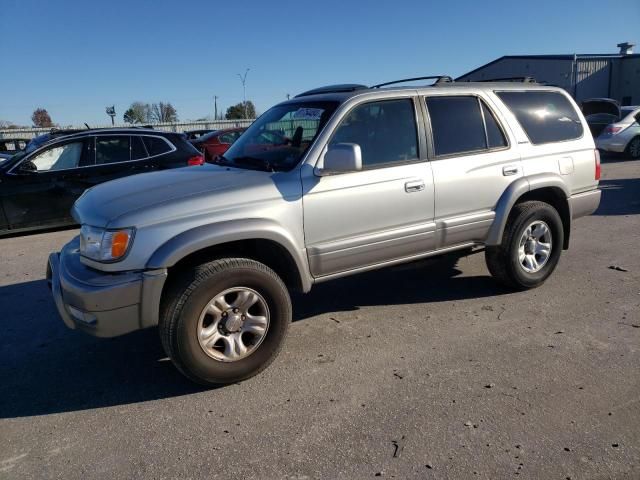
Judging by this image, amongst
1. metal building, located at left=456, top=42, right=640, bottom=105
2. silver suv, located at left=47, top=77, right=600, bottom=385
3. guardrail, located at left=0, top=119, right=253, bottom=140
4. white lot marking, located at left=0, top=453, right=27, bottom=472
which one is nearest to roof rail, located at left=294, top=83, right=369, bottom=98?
silver suv, located at left=47, top=77, right=600, bottom=385

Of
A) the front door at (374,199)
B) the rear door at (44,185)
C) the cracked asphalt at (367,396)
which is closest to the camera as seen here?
the cracked asphalt at (367,396)

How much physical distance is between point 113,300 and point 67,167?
19.4ft

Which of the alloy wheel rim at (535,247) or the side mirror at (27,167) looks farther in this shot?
the side mirror at (27,167)

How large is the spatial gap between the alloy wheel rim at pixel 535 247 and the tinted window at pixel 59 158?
674 cm

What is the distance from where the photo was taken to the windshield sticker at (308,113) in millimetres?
3947

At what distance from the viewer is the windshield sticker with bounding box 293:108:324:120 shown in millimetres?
3947

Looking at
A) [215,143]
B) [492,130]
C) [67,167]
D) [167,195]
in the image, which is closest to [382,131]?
[492,130]

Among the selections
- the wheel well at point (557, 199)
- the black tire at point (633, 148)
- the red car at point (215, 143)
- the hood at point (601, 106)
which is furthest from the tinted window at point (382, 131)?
the hood at point (601, 106)

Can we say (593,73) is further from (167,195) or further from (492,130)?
(167,195)

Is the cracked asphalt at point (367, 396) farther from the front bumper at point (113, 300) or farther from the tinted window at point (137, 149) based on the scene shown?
Answer: the tinted window at point (137, 149)

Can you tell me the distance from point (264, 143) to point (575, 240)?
14.8 ft

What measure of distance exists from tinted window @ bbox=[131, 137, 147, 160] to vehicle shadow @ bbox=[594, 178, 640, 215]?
24.4ft

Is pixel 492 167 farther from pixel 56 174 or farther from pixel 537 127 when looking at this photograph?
pixel 56 174

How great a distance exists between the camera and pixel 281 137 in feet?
13.6
